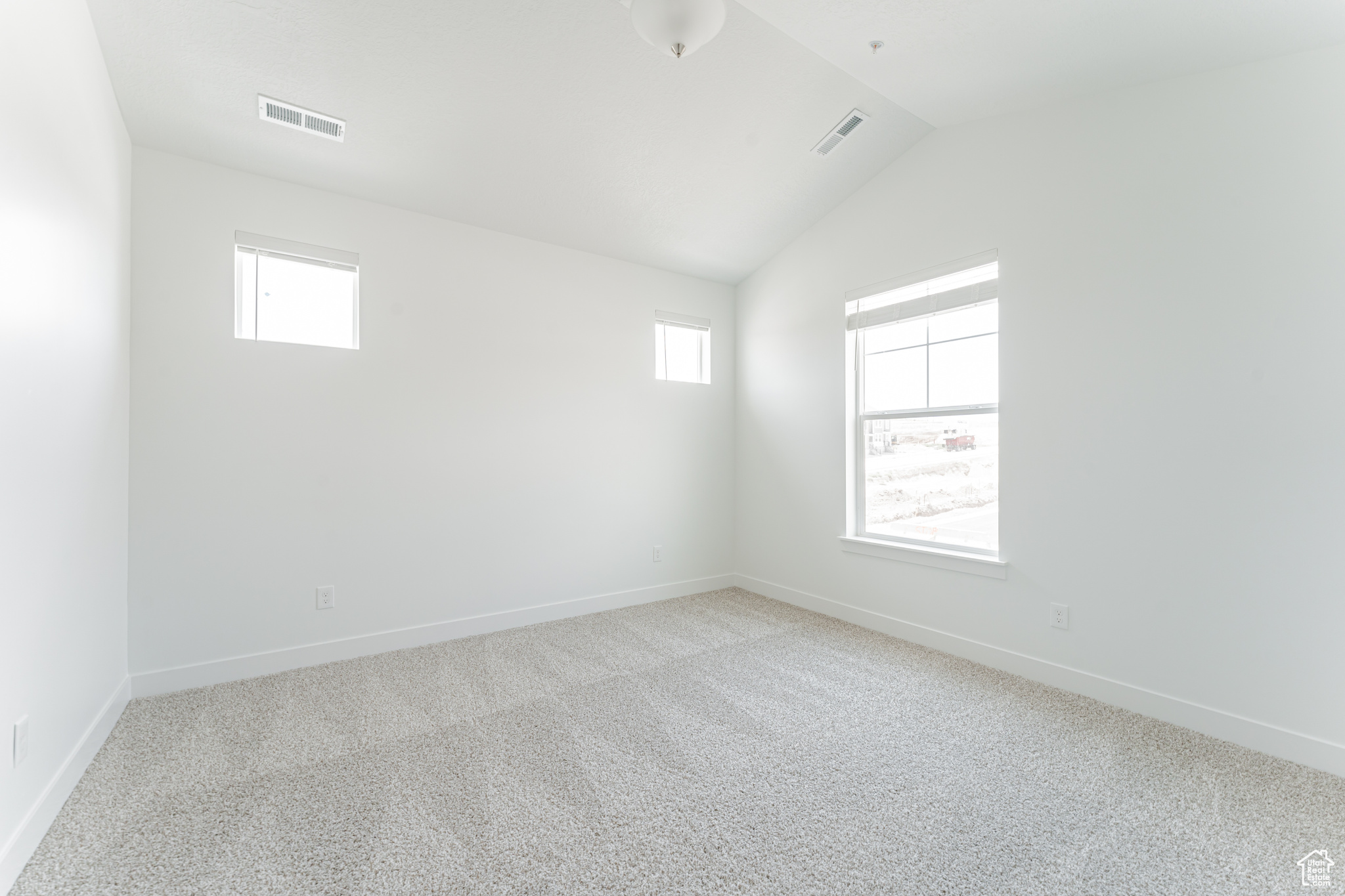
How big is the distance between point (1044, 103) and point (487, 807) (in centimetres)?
392

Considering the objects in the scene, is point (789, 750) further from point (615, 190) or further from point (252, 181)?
point (252, 181)

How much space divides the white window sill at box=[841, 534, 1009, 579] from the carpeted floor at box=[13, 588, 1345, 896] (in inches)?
21.4

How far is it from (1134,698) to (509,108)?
12.9 ft

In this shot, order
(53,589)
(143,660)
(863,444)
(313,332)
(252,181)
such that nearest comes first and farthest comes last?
(53,589) → (143,660) → (252,181) → (313,332) → (863,444)

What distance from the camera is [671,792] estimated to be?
1926mm

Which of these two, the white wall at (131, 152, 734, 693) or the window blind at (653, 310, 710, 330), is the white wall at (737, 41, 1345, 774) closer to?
the window blind at (653, 310, 710, 330)

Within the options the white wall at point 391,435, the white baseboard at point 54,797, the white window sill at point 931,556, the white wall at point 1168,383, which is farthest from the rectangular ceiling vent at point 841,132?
the white baseboard at point 54,797

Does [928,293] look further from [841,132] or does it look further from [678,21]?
[678,21]

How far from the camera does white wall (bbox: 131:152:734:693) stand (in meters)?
2.70

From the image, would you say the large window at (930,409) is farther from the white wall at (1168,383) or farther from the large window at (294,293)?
the large window at (294,293)

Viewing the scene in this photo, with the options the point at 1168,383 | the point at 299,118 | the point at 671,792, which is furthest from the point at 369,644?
the point at 1168,383

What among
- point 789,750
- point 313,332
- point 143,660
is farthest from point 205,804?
point 313,332

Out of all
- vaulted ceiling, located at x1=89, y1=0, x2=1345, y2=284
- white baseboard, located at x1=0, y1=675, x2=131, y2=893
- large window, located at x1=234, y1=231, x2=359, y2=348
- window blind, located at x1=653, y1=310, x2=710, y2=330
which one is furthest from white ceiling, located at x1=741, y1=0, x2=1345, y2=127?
white baseboard, located at x1=0, y1=675, x2=131, y2=893

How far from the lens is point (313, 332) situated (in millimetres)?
3094
